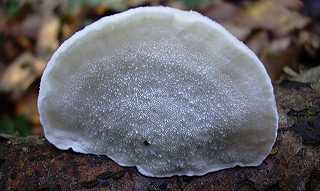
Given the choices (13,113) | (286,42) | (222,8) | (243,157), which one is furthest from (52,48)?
(243,157)

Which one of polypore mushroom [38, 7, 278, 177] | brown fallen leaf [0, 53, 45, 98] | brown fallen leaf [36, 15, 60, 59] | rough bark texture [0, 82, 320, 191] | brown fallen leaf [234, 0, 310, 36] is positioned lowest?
brown fallen leaf [0, 53, 45, 98]

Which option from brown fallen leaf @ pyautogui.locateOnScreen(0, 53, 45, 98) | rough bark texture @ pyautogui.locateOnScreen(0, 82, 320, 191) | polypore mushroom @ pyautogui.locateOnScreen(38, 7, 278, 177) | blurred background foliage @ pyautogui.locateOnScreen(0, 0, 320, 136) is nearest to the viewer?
polypore mushroom @ pyautogui.locateOnScreen(38, 7, 278, 177)

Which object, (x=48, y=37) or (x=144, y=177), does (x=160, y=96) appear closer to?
(x=144, y=177)

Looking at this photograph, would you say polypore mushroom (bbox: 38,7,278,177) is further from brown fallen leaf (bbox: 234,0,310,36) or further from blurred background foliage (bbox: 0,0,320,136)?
brown fallen leaf (bbox: 234,0,310,36)

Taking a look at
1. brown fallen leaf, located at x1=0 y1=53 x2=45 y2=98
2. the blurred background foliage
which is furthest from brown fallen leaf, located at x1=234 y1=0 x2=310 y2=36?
brown fallen leaf, located at x1=0 y1=53 x2=45 y2=98

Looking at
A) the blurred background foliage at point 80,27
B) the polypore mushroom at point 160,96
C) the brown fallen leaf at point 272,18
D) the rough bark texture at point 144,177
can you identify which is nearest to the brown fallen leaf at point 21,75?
the blurred background foliage at point 80,27

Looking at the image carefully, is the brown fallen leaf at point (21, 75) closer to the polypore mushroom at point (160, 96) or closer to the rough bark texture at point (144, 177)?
the rough bark texture at point (144, 177)
